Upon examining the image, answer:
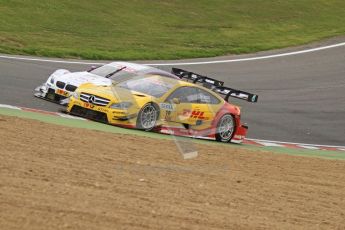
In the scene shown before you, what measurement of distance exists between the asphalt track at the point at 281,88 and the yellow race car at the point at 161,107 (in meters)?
1.44

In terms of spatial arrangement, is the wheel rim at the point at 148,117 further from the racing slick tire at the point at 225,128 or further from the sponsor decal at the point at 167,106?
the racing slick tire at the point at 225,128

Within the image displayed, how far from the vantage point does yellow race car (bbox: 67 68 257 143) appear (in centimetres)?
1426

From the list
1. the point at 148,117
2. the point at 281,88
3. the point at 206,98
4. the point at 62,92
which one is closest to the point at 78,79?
the point at 62,92

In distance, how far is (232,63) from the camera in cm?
2664

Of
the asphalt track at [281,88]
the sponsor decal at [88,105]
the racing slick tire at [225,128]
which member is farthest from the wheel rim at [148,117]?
the asphalt track at [281,88]

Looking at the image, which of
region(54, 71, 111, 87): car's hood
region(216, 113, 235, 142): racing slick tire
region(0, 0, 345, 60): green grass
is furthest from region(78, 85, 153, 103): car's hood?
region(0, 0, 345, 60): green grass

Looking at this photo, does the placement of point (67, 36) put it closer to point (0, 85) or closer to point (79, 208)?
point (0, 85)

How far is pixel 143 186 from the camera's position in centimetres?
823

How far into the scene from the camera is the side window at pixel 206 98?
15344mm

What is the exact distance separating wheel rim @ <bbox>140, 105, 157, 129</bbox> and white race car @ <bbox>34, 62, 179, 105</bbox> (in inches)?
74.6

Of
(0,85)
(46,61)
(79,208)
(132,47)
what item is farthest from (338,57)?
(79,208)

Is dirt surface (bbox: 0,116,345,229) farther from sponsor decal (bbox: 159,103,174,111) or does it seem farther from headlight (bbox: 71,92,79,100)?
headlight (bbox: 71,92,79,100)

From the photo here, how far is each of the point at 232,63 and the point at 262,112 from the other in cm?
712

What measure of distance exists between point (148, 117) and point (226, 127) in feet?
6.95
